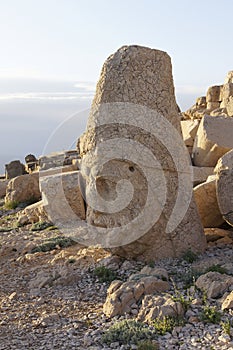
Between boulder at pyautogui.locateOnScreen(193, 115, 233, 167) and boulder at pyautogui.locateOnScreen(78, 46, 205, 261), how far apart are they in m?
3.21

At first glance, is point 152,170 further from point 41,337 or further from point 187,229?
point 41,337

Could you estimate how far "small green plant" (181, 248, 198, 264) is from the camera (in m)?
6.93

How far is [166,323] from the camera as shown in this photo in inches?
191

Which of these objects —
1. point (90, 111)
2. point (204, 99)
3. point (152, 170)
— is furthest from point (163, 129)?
point (204, 99)

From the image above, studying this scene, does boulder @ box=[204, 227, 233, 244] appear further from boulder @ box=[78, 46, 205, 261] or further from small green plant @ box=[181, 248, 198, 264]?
small green plant @ box=[181, 248, 198, 264]

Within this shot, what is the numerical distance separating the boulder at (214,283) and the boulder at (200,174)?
4182 mm

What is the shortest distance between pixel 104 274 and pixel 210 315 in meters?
2.16

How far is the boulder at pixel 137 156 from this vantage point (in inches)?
272

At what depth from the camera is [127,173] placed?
6.89m

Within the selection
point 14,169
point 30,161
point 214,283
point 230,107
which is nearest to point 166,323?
point 214,283

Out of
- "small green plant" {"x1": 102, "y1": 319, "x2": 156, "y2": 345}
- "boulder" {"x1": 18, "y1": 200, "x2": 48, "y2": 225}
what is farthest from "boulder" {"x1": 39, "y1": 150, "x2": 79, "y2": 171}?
"small green plant" {"x1": 102, "y1": 319, "x2": 156, "y2": 345}

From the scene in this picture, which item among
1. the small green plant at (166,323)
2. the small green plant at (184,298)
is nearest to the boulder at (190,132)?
the small green plant at (184,298)

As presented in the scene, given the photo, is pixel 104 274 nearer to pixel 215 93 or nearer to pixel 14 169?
pixel 215 93

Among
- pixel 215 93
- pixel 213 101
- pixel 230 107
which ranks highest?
pixel 215 93
